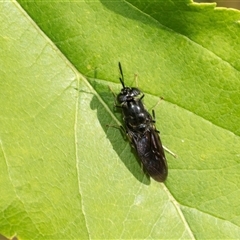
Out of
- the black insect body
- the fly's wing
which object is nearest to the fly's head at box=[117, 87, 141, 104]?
the black insect body

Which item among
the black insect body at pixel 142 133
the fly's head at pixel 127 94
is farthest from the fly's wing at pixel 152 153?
the fly's head at pixel 127 94

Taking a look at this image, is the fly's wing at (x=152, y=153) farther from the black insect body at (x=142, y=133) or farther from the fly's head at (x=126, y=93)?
the fly's head at (x=126, y=93)

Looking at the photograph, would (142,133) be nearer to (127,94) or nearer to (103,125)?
(127,94)

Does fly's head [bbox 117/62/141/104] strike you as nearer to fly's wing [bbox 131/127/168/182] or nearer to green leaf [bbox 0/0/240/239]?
green leaf [bbox 0/0/240/239]

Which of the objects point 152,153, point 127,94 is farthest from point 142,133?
point 127,94

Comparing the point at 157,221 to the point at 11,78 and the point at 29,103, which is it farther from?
the point at 11,78

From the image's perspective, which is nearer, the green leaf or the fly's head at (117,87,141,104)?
the green leaf
